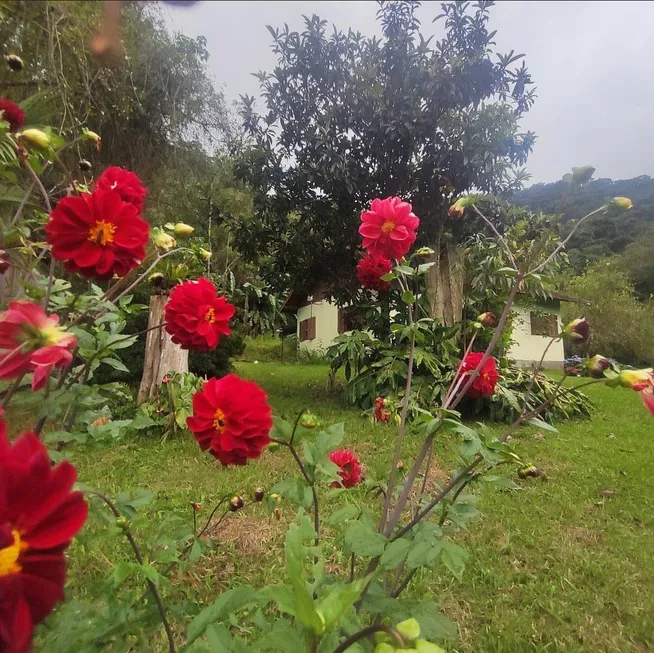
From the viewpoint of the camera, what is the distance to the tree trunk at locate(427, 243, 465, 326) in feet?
14.9

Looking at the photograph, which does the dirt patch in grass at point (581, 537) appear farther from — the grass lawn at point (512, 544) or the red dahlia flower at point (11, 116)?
the red dahlia flower at point (11, 116)

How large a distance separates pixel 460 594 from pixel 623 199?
1251mm

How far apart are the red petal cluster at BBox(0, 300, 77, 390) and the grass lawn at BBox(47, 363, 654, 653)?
420mm

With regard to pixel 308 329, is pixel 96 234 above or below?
above

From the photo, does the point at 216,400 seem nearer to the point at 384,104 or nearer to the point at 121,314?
the point at 121,314

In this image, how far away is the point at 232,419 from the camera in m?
0.57

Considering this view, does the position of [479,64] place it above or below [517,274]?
above

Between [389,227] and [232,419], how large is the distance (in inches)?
20.0

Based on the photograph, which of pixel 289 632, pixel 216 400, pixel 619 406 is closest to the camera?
pixel 289 632

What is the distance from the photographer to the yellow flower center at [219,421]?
578 millimetres

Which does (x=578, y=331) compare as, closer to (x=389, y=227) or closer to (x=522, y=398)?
(x=389, y=227)

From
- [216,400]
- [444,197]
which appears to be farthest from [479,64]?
[216,400]

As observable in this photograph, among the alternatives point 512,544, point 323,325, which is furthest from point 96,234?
point 323,325

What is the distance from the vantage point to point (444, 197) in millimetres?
4297
